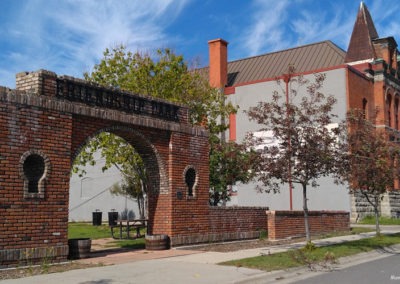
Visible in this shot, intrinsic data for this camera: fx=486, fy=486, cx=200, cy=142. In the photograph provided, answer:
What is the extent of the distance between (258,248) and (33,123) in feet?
24.7

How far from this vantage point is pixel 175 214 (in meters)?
14.2

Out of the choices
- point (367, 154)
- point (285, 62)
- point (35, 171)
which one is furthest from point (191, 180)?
point (285, 62)

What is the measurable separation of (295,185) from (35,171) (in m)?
22.3

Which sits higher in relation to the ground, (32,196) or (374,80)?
(374,80)

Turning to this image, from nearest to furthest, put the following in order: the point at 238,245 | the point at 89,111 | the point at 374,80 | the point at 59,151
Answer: the point at 59,151, the point at 89,111, the point at 238,245, the point at 374,80

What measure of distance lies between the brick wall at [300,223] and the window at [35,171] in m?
8.80

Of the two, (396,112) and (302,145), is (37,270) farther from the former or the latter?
(396,112)

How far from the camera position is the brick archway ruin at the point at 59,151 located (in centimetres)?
1023

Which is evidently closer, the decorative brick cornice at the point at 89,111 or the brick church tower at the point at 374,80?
the decorative brick cornice at the point at 89,111

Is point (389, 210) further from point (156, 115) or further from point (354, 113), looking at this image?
point (156, 115)

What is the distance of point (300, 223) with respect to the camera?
61.7ft

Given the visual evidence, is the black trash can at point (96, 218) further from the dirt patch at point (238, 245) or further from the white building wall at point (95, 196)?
the dirt patch at point (238, 245)

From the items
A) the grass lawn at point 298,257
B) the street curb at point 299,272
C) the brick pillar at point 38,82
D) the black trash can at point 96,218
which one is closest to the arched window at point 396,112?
the black trash can at point 96,218

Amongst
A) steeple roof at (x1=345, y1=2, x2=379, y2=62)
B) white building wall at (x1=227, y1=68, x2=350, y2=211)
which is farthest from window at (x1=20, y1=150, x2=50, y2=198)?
steeple roof at (x1=345, y1=2, x2=379, y2=62)
